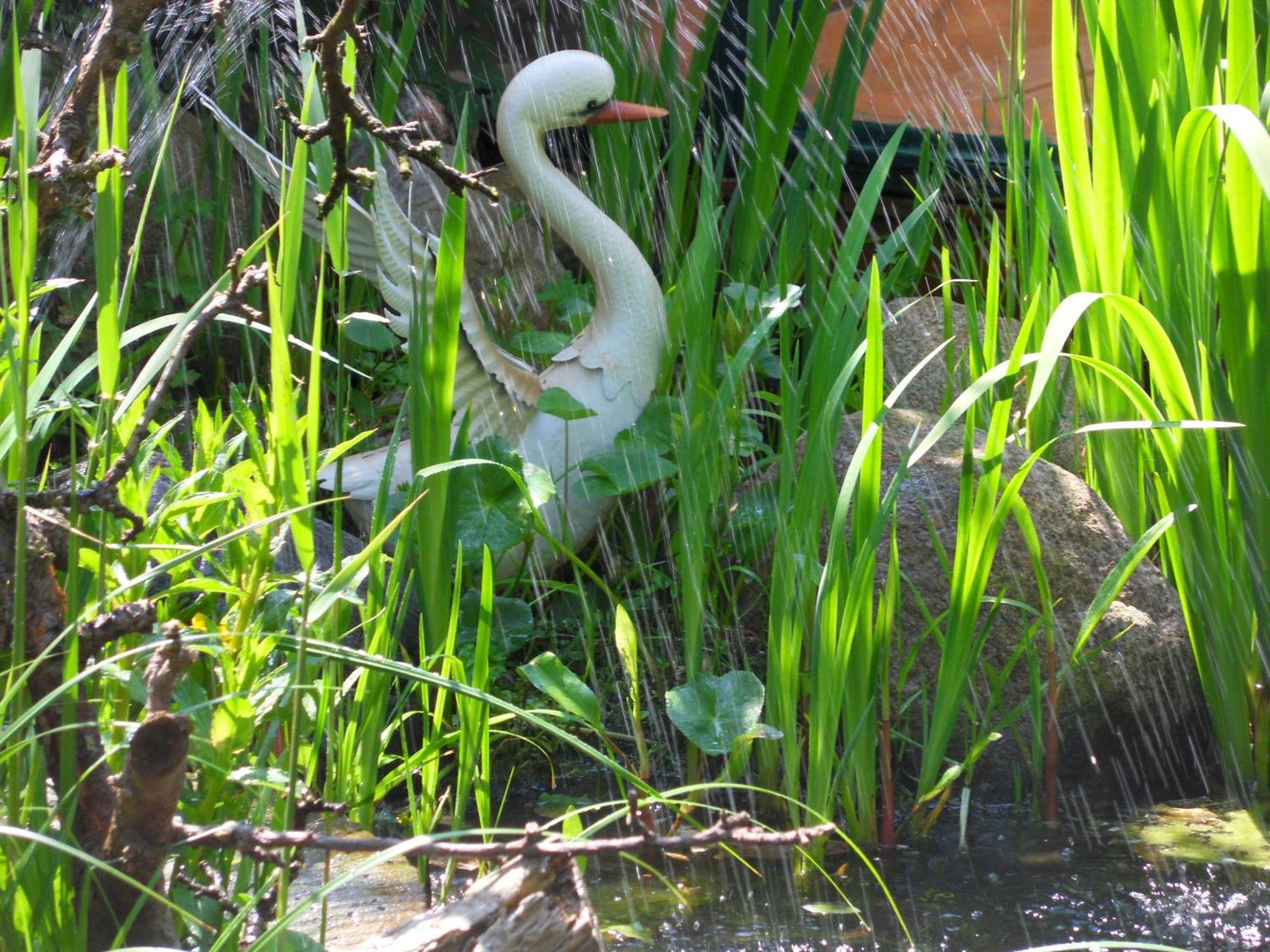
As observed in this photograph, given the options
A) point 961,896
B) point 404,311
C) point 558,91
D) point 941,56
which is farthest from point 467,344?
point 941,56

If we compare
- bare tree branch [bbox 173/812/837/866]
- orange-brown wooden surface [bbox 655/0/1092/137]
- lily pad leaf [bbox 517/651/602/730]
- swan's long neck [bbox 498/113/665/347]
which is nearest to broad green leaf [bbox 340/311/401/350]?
→ swan's long neck [bbox 498/113/665/347]

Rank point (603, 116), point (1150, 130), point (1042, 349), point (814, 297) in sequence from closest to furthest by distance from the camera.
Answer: point (1042, 349)
point (1150, 130)
point (814, 297)
point (603, 116)

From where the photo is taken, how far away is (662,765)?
1963 mm

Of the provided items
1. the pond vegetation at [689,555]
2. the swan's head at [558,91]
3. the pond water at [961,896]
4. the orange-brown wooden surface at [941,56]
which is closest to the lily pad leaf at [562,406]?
the pond vegetation at [689,555]

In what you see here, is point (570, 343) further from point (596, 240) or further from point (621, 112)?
point (621, 112)

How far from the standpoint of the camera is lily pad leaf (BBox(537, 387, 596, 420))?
2.12 m

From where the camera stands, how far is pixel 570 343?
Result: 8.04ft

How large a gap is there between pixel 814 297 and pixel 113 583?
58.6 inches

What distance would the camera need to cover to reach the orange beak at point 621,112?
102 inches

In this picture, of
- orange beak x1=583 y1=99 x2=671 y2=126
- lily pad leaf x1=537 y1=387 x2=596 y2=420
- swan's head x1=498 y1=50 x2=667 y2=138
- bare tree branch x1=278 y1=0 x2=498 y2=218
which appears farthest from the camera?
orange beak x1=583 y1=99 x2=671 y2=126

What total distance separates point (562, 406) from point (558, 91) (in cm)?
74

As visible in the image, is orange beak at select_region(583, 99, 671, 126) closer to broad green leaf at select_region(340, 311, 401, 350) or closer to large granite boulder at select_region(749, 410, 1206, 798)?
broad green leaf at select_region(340, 311, 401, 350)

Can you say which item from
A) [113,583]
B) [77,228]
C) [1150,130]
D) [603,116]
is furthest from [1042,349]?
[77,228]

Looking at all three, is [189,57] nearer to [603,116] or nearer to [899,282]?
[603,116]
